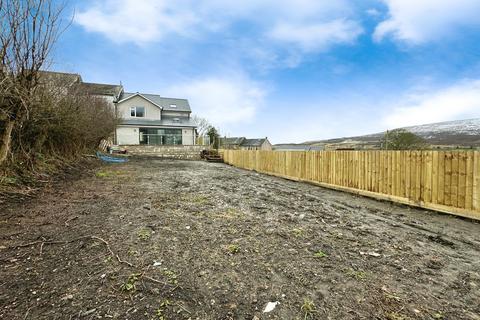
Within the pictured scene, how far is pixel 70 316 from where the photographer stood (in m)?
1.39

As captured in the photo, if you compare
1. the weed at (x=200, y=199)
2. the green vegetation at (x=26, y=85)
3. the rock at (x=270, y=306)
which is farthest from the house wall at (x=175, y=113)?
the rock at (x=270, y=306)

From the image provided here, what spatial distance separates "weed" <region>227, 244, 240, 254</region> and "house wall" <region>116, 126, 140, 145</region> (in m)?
24.5

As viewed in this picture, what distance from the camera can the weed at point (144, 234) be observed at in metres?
2.62

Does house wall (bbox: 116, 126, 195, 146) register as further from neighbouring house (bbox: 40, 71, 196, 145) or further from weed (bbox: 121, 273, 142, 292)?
weed (bbox: 121, 273, 142, 292)

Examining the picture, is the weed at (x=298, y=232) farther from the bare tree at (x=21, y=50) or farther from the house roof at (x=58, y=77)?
the house roof at (x=58, y=77)

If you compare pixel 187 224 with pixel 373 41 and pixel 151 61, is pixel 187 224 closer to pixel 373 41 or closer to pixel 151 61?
pixel 373 41

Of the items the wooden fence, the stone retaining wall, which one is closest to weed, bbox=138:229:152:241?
the wooden fence

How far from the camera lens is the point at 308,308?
1.57 m

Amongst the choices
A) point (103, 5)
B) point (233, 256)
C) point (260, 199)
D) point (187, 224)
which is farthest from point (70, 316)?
point (103, 5)

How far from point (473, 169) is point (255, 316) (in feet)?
A: 16.3

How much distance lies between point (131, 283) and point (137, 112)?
27251mm

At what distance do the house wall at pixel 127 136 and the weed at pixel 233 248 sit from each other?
80.3 ft

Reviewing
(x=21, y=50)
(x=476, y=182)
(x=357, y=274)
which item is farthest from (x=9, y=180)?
(x=476, y=182)

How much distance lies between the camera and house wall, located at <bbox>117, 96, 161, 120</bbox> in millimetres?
25295
